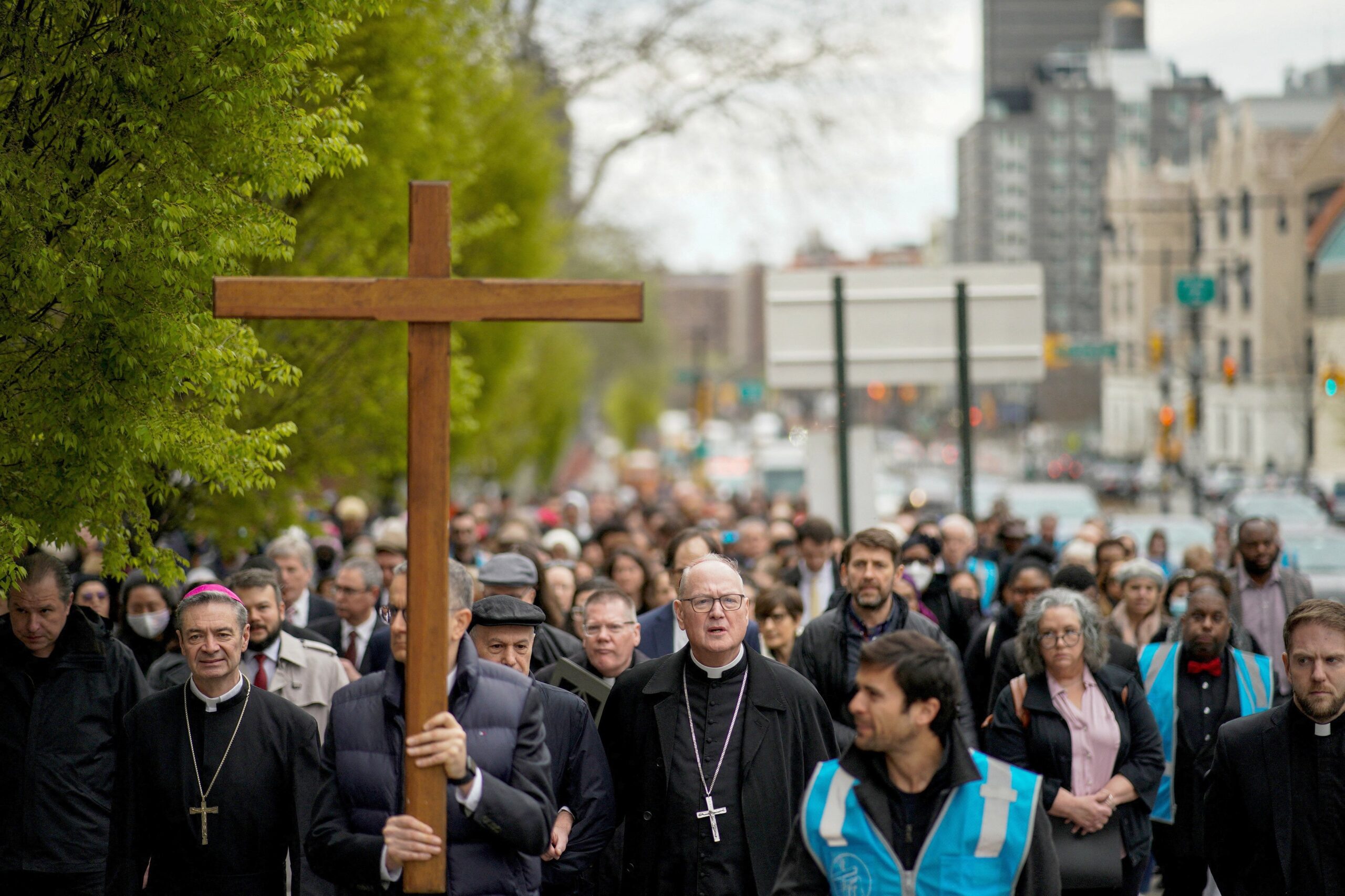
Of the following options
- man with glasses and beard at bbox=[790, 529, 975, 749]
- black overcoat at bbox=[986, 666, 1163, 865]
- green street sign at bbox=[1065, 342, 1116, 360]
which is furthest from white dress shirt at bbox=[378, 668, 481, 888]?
green street sign at bbox=[1065, 342, 1116, 360]

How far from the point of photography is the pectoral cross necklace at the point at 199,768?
5.41 meters

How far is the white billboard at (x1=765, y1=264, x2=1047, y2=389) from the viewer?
595 inches

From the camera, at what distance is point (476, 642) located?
5934 mm

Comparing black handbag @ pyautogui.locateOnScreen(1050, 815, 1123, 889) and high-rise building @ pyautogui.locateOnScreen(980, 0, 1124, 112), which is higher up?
high-rise building @ pyautogui.locateOnScreen(980, 0, 1124, 112)

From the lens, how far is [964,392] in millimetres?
14594

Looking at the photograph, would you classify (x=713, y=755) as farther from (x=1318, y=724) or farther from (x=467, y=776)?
(x=1318, y=724)

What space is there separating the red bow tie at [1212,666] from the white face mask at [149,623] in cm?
538

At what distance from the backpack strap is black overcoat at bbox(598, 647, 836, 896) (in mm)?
1172

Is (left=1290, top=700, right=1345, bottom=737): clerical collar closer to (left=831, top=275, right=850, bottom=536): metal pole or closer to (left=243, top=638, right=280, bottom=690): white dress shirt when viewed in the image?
(left=243, top=638, right=280, bottom=690): white dress shirt

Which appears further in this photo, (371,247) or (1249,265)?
(1249,265)

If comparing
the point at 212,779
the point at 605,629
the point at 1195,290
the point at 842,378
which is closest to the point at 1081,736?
the point at 605,629

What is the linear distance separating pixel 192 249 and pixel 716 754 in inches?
108

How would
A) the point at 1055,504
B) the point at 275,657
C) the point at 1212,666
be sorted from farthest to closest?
the point at 1055,504 → the point at 1212,666 → the point at 275,657

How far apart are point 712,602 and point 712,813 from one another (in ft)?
2.30
